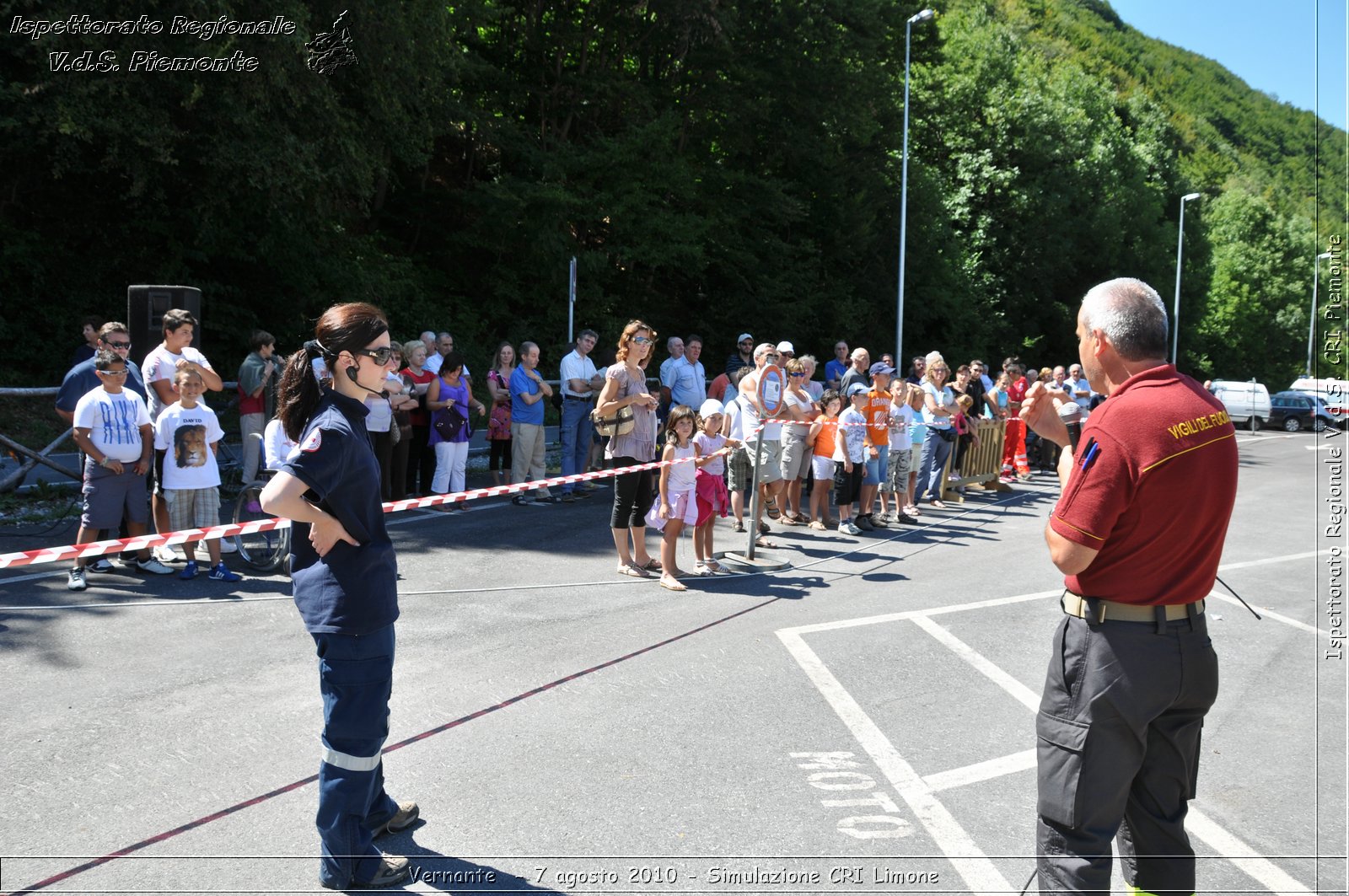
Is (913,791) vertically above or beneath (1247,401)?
beneath

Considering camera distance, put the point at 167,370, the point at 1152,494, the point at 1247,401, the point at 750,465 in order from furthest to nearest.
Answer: the point at 1247,401, the point at 750,465, the point at 167,370, the point at 1152,494

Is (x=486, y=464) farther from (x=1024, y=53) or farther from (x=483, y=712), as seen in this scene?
(x=1024, y=53)

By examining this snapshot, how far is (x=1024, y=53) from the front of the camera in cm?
5422

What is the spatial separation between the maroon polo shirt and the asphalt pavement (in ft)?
0.31

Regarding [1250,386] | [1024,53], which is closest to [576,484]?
[1250,386]

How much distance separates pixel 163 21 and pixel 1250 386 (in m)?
38.9

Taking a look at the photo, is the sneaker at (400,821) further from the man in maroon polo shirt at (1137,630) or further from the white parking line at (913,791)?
the man in maroon polo shirt at (1137,630)

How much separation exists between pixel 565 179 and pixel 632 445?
1423cm

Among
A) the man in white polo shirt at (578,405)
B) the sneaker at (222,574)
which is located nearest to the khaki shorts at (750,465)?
the man in white polo shirt at (578,405)

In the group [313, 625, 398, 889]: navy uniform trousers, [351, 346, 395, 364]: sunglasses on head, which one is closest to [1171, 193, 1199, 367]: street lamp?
[351, 346, 395, 364]: sunglasses on head

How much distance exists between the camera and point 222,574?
8500 mm

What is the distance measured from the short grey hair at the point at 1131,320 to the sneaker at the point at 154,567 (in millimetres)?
7610

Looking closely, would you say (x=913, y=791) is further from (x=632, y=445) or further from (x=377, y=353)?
A: (x=632, y=445)

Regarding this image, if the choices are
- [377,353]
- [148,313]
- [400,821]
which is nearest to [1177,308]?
[148,313]
